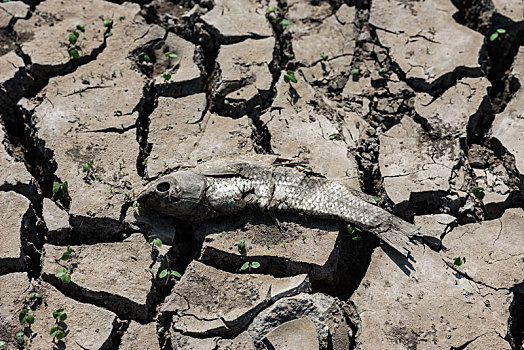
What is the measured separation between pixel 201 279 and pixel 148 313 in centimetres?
40

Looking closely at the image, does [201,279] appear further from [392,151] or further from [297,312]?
[392,151]

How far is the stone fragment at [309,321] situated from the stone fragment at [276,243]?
0.79 feet

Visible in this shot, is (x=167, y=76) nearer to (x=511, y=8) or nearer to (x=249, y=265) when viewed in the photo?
(x=249, y=265)

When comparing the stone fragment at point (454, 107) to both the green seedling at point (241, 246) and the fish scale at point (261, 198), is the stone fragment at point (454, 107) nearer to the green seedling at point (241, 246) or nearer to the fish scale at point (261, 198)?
the fish scale at point (261, 198)

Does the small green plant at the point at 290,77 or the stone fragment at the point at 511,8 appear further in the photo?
the stone fragment at the point at 511,8

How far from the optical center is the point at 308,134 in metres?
5.06

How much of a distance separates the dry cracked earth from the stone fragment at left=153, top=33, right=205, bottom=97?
0.05ft

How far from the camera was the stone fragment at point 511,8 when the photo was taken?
220 inches

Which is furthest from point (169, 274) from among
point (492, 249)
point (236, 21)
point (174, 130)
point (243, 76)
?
point (236, 21)

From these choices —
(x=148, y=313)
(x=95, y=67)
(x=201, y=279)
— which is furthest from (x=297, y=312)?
(x=95, y=67)

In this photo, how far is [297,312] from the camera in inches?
166

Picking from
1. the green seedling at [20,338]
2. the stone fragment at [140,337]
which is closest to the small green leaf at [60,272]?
the green seedling at [20,338]

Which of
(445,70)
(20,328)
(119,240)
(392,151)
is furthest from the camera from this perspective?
(445,70)

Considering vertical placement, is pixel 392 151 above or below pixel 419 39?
below
